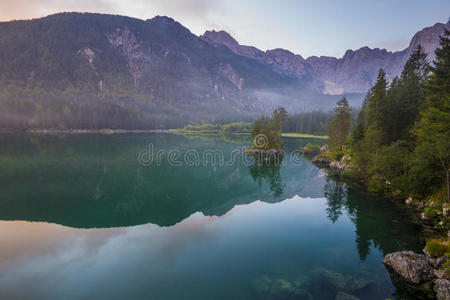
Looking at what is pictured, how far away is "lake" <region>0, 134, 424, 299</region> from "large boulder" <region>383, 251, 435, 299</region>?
98 centimetres

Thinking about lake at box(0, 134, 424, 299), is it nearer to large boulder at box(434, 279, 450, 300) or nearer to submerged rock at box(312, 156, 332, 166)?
large boulder at box(434, 279, 450, 300)

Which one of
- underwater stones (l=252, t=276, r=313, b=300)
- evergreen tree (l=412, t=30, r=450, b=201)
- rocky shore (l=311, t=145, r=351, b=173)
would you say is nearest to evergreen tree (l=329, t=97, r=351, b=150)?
rocky shore (l=311, t=145, r=351, b=173)

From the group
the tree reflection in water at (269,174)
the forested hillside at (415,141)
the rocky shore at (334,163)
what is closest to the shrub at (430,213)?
the forested hillside at (415,141)

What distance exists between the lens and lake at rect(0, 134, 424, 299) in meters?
17.2

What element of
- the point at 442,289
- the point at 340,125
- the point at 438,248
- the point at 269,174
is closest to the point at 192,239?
the point at 442,289

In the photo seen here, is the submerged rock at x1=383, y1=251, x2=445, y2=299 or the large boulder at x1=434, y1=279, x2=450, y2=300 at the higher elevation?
the large boulder at x1=434, y1=279, x2=450, y2=300

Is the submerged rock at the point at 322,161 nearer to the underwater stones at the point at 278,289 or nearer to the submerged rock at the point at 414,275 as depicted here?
the submerged rock at the point at 414,275

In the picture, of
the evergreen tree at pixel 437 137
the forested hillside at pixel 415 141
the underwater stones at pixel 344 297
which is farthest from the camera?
the forested hillside at pixel 415 141

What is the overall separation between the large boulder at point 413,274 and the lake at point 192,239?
98 cm

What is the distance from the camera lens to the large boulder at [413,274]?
15.8m

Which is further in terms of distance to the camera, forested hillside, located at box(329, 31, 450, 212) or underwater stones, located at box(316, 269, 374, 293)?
forested hillside, located at box(329, 31, 450, 212)

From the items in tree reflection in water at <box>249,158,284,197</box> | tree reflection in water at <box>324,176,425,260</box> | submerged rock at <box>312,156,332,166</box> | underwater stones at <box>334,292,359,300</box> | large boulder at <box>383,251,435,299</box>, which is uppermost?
large boulder at <box>383,251,435,299</box>

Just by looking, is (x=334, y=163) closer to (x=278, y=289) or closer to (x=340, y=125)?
(x=340, y=125)

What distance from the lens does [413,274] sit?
16.8m
